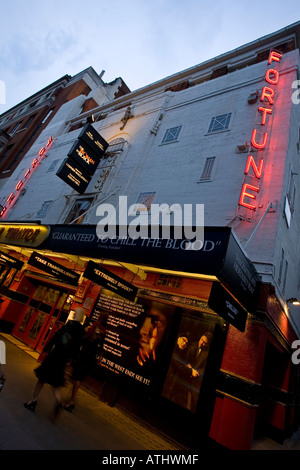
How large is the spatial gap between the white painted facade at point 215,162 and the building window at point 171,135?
123mm

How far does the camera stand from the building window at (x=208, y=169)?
9.27 m

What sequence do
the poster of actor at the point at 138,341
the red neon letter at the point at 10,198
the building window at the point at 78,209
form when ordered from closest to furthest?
the poster of actor at the point at 138,341
the building window at the point at 78,209
the red neon letter at the point at 10,198

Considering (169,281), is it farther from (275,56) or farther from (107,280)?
(275,56)

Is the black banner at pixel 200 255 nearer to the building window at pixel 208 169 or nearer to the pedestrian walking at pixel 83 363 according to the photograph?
the pedestrian walking at pixel 83 363

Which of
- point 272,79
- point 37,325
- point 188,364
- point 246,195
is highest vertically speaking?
point 272,79

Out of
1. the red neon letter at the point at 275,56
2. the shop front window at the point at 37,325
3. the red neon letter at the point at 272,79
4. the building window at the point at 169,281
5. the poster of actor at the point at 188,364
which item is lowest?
the shop front window at the point at 37,325

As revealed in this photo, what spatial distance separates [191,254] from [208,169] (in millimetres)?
5555

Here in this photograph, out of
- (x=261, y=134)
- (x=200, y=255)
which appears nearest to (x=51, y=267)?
(x=200, y=255)

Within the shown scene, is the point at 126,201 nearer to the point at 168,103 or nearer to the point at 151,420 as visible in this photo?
the point at 168,103

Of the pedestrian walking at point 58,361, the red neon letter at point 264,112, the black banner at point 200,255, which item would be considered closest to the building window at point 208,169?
the red neon letter at point 264,112

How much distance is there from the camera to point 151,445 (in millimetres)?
4980

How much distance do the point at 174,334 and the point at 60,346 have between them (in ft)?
11.2

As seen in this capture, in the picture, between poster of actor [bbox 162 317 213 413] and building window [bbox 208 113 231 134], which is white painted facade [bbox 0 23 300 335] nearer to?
building window [bbox 208 113 231 134]

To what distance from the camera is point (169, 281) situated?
7527 millimetres
